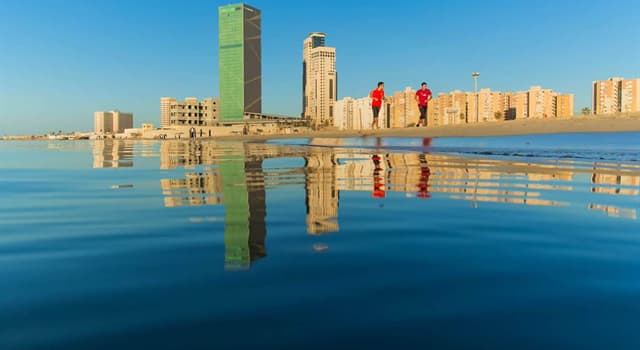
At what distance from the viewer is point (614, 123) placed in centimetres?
2983

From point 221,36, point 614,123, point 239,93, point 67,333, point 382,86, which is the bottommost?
point 67,333

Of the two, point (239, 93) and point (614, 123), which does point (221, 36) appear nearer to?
point (239, 93)

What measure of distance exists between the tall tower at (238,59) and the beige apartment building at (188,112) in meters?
7.08

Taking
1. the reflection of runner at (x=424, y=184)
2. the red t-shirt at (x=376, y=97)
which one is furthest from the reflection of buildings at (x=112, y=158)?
the red t-shirt at (x=376, y=97)

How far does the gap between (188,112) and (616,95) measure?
376 ft

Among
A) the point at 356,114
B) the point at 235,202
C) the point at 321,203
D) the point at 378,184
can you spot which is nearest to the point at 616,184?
the point at 378,184

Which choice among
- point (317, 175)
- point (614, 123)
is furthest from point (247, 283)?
point (614, 123)

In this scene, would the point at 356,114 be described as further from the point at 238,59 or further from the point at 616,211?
the point at 616,211

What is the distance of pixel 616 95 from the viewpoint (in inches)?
3017

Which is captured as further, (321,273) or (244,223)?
(244,223)

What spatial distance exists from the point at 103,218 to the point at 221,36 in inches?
6966

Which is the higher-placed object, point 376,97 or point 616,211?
point 376,97

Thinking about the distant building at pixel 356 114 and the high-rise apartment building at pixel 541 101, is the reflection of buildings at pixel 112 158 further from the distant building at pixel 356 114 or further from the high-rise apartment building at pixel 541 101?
the distant building at pixel 356 114

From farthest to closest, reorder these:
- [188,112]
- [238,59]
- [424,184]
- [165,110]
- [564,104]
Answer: [238,59] < [188,112] < [165,110] < [564,104] < [424,184]
